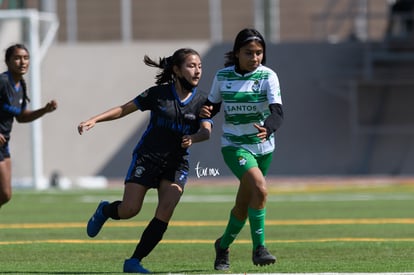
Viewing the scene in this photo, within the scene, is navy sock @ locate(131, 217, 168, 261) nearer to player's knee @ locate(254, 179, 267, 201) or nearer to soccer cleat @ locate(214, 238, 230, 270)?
soccer cleat @ locate(214, 238, 230, 270)

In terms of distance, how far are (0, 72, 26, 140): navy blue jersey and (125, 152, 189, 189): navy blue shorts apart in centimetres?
372

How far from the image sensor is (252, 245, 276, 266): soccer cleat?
1028 centimetres

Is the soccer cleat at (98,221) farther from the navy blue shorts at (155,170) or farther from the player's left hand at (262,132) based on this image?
the player's left hand at (262,132)

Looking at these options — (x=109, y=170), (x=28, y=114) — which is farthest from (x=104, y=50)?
(x=28, y=114)

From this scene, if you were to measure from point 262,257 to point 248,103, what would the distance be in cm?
140

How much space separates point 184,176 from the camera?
10711 mm

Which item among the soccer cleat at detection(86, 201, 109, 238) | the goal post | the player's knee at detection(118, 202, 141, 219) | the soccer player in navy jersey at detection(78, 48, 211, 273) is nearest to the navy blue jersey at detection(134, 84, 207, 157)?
the soccer player in navy jersey at detection(78, 48, 211, 273)

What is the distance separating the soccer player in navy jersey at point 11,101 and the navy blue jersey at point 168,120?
3122mm

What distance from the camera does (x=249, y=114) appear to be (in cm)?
1063

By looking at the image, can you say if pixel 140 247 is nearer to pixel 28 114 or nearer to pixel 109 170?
pixel 28 114

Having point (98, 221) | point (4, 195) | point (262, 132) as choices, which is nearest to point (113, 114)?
point (98, 221)

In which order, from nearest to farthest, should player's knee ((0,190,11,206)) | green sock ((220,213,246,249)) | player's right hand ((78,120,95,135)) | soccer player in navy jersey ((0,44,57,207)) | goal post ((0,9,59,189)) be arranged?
player's right hand ((78,120,95,135)) < green sock ((220,213,246,249)) < soccer player in navy jersey ((0,44,57,207)) < player's knee ((0,190,11,206)) < goal post ((0,9,59,189))

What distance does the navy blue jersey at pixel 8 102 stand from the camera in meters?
13.9

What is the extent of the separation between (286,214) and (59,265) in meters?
8.41
